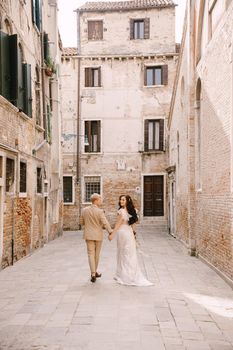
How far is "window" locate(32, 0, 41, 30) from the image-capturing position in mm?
14922

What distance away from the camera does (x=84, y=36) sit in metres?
25.8

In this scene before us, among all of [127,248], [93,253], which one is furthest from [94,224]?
[127,248]

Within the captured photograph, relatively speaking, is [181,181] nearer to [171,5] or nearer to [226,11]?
[226,11]

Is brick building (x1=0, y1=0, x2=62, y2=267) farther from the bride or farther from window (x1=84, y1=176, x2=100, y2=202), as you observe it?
window (x1=84, y1=176, x2=100, y2=202)

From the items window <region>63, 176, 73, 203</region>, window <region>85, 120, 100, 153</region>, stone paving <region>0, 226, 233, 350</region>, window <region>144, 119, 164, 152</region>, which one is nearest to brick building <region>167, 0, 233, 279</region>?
stone paving <region>0, 226, 233, 350</region>

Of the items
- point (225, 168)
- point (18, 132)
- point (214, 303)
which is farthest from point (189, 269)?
point (18, 132)

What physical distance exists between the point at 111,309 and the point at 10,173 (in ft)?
19.4

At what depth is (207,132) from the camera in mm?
12414

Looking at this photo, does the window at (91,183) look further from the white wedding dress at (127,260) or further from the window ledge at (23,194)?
the white wedding dress at (127,260)

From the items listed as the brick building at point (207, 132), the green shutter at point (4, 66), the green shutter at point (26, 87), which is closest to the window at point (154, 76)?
the brick building at point (207, 132)


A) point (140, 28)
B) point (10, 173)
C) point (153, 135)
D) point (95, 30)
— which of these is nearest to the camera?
point (10, 173)

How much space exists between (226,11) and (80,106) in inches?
625

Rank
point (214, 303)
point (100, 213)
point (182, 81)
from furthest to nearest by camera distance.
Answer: point (182, 81) → point (100, 213) → point (214, 303)

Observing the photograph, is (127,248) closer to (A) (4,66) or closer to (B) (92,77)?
(A) (4,66)
